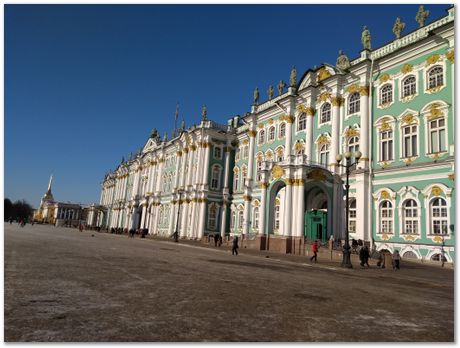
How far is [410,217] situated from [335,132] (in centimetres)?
1060

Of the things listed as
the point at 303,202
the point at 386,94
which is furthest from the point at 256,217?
the point at 386,94

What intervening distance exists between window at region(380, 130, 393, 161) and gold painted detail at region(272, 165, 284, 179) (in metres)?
8.76

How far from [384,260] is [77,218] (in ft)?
584

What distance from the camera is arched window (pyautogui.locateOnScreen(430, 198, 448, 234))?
24.3 meters

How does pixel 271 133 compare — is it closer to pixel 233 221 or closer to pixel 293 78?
pixel 293 78

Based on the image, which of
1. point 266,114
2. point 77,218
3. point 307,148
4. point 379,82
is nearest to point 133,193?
point 266,114

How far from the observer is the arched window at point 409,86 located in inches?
1100

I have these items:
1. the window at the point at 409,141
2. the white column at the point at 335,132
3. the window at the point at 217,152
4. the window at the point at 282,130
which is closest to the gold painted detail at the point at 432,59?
the window at the point at 409,141

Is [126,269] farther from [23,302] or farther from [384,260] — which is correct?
[384,260]

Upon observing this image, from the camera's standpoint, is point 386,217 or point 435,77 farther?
point 386,217

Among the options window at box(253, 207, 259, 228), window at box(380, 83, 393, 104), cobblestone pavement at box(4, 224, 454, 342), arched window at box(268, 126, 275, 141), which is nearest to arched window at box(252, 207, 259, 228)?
window at box(253, 207, 259, 228)

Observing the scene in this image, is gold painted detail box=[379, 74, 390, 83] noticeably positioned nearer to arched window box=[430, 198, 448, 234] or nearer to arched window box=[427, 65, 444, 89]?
Answer: arched window box=[427, 65, 444, 89]

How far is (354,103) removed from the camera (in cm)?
3284

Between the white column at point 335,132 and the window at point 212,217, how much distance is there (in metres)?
23.5
